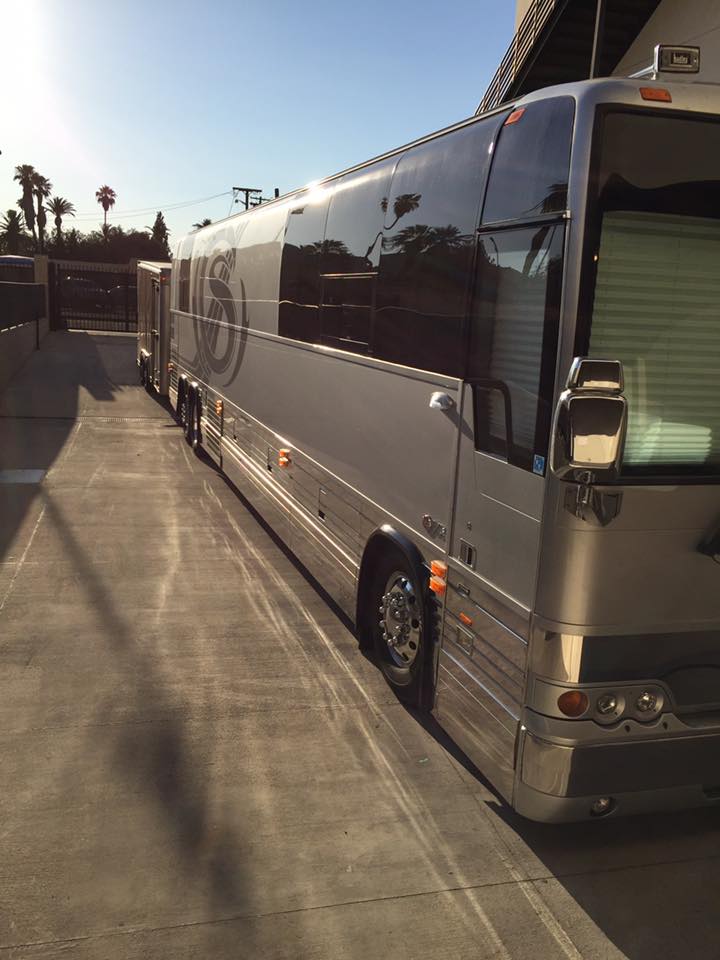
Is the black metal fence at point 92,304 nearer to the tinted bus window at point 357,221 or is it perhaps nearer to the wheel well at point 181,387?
the wheel well at point 181,387

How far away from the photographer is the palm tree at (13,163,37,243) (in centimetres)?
8162

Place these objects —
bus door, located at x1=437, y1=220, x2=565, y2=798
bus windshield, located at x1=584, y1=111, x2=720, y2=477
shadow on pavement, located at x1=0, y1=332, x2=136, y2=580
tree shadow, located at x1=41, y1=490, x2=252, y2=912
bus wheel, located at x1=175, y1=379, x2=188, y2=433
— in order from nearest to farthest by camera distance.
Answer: bus windshield, located at x1=584, y1=111, x2=720, y2=477, bus door, located at x1=437, y1=220, x2=565, y2=798, tree shadow, located at x1=41, y1=490, x2=252, y2=912, shadow on pavement, located at x1=0, y1=332, x2=136, y2=580, bus wheel, located at x1=175, y1=379, x2=188, y2=433

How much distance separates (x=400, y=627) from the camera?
4.99m

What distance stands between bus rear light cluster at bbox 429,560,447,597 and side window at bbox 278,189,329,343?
8.92ft

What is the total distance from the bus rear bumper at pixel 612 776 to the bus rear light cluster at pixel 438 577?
3.24 ft

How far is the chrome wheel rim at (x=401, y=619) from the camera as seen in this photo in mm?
4797

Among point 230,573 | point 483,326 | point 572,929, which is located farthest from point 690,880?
point 230,573

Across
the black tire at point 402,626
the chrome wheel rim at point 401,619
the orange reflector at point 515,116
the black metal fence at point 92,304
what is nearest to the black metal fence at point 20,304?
the black metal fence at point 92,304

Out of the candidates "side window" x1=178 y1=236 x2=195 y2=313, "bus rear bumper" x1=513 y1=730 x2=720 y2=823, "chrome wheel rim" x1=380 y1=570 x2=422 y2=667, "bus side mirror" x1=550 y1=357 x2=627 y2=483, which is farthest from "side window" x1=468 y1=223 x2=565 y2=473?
"side window" x1=178 y1=236 x2=195 y2=313

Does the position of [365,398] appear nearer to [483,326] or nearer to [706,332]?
[483,326]

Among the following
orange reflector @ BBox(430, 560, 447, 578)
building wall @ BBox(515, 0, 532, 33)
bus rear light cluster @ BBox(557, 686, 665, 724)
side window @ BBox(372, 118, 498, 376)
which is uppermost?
building wall @ BBox(515, 0, 532, 33)

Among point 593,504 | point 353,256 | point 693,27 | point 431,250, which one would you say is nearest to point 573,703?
point 593,504

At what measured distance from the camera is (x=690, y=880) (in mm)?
3703

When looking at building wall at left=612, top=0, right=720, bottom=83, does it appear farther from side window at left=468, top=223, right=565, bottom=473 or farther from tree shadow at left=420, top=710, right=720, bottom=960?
tree shadow at left=420, top=710, right=720, bottom=960
